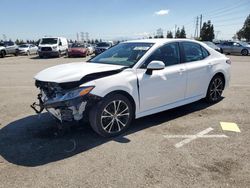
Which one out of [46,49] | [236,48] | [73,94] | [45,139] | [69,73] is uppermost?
[46,49]

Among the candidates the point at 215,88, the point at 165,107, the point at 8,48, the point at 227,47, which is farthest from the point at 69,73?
the point at 227,47

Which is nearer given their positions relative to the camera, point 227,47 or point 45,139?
point 45,139

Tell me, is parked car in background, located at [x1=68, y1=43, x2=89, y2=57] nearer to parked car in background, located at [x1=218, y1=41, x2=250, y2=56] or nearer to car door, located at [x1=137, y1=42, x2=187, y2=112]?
parked car in background, located at [x1=218, y1=41, x2=250, y2=56]

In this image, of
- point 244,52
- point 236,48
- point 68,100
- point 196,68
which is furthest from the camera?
point 236,48

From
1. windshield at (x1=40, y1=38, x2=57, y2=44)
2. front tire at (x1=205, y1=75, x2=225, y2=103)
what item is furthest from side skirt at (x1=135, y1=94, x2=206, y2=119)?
windshield at (x1=40, y1=38, x2=57, y2=44)

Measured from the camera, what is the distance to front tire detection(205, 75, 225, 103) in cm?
645

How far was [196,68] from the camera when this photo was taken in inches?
228

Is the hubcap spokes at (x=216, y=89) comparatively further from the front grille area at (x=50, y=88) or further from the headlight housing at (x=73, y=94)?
the front grille area at (x=50, y=88)

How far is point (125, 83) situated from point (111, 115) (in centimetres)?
59

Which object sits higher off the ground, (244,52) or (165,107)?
(165,107)

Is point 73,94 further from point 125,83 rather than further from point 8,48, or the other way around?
point 8,48

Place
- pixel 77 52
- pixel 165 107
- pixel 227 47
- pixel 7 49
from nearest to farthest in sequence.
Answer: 1. pixel 165 107
2. pixel 77 52
3. pixel 7 49
4. pixel 227 47

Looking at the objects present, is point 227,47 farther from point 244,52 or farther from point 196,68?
point 196,68

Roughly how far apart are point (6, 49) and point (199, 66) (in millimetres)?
26927
